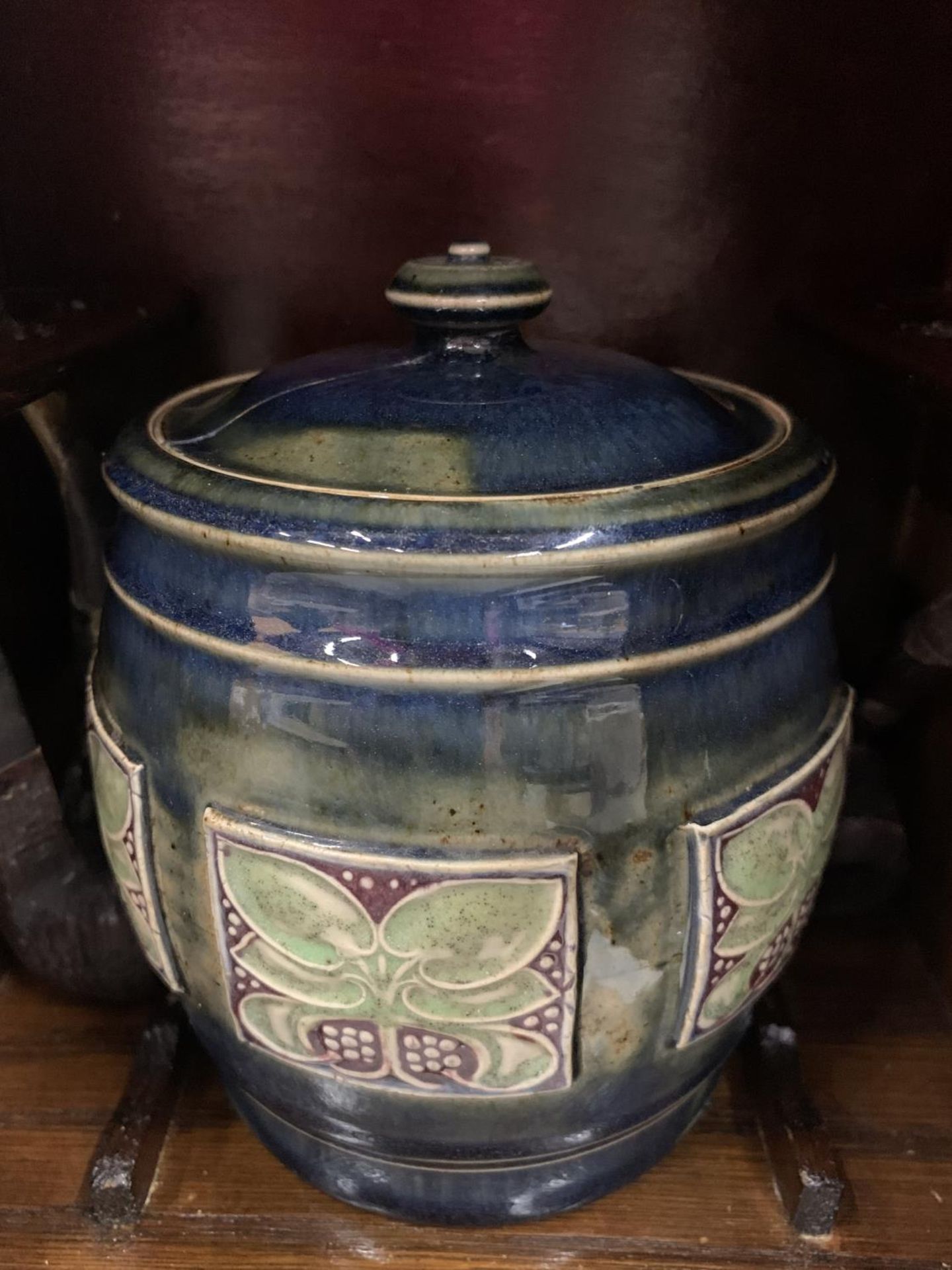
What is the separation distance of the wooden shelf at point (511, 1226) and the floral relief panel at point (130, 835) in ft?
0.63

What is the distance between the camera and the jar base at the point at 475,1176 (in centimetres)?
77

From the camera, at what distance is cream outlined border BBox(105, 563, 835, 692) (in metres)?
0.57

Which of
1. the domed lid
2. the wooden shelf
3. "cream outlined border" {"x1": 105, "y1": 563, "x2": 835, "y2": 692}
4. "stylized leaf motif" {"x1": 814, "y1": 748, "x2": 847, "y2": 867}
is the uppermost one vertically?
the domed lid

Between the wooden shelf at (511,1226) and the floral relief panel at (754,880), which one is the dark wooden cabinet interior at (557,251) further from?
the floral relief panel at (754,880)

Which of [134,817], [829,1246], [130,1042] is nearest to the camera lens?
[134,817]

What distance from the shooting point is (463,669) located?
1.86ft

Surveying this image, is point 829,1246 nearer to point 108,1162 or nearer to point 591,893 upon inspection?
point 591,893

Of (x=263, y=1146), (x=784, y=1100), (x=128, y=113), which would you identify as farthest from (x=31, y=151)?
(x=784, y=1100)

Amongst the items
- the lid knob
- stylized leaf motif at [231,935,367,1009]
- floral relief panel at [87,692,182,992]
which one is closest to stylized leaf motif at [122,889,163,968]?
floral relief panel at [87,692,182,992]

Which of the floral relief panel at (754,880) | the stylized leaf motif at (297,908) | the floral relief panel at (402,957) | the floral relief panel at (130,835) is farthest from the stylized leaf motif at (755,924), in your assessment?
the floral relief panel at (130,835)

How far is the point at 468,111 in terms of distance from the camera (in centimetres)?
97

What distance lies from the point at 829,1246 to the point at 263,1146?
43cm

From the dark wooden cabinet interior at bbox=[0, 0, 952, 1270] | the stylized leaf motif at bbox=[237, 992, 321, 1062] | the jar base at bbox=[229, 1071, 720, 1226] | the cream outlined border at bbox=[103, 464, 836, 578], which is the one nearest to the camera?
the cream outlined border at bbox=[103, 464, 836, 578]

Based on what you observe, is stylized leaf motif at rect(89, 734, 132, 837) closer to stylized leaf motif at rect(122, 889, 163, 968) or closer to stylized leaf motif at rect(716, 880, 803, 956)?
stylized leaf motif at rect(122, 889, 163, 968)
